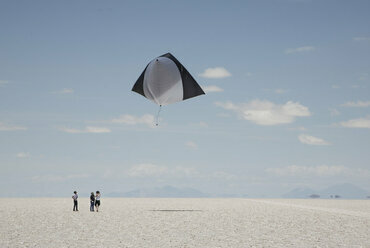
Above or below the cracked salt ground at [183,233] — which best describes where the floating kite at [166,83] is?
above

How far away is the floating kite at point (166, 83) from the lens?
29.8m

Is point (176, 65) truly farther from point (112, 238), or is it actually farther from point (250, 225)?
point (112, 238)

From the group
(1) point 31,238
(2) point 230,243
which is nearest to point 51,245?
(1) point 31,238

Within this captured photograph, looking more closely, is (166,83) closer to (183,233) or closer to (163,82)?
(163,82)

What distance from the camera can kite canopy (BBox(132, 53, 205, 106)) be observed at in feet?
97.8

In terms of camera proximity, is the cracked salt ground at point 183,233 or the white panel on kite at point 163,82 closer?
the cracked salt ground at point 183,233

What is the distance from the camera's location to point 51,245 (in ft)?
56.6

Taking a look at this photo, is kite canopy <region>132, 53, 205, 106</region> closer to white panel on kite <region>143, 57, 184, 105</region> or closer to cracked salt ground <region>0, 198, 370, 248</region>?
white panel on kite <region>143, 57, 184, 105</region>

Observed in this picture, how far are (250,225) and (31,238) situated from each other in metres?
11.0

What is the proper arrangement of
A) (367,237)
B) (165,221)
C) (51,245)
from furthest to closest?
(165,221), (367,237), (51,245)

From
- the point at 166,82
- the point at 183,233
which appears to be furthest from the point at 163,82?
the point at 183,233

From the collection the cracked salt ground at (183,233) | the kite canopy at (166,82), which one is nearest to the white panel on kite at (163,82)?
the kite canopy at (166,82)

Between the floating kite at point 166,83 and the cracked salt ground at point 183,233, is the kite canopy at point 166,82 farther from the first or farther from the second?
the cracked salt ground at point 183,233

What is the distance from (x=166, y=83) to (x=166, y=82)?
63 millimetres
